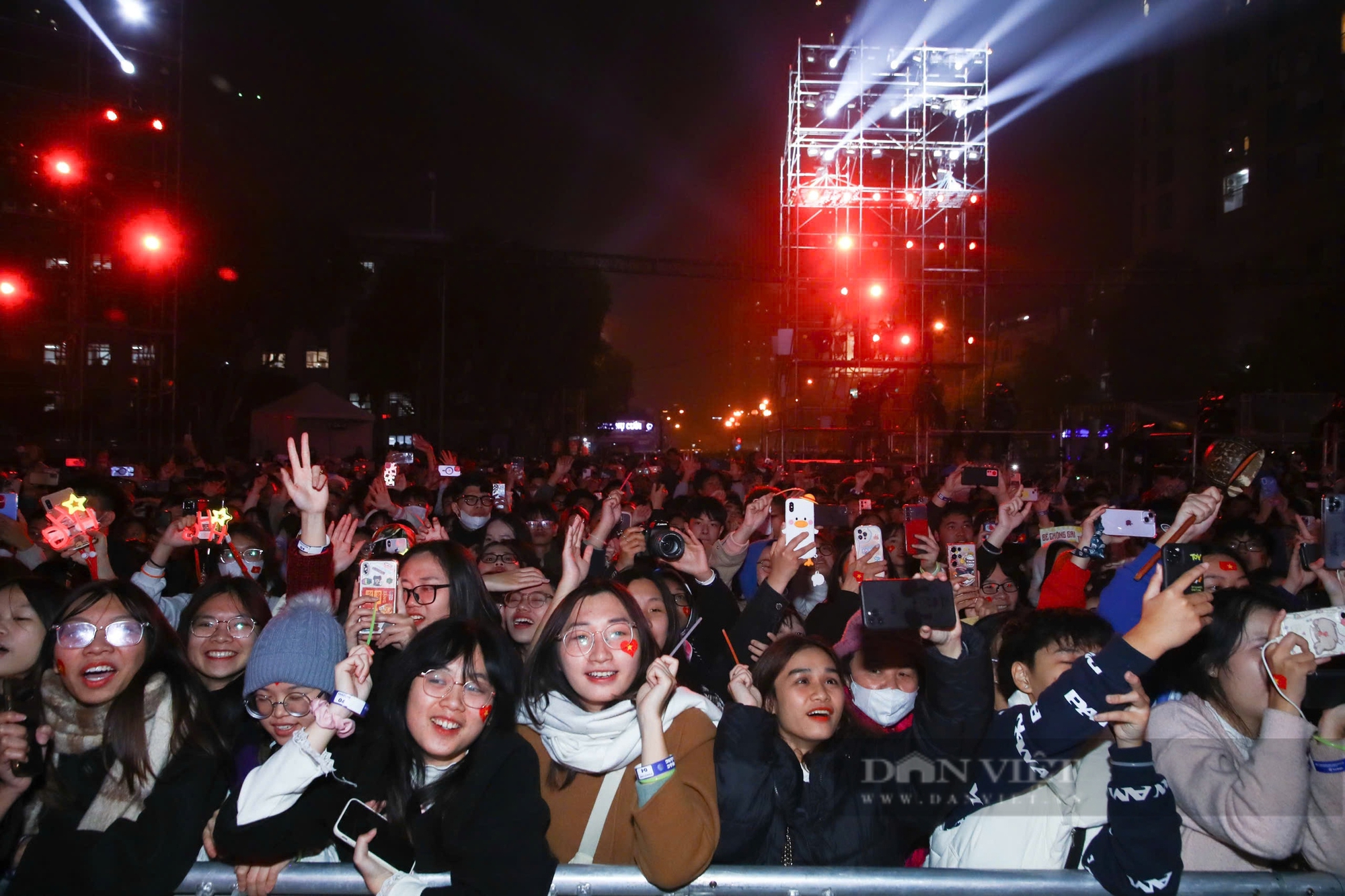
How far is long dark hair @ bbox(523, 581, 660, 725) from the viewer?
2717 millimetres

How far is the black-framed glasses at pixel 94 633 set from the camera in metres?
2.76

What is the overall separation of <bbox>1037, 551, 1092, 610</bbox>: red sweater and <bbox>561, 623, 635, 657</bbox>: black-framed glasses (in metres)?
2.43

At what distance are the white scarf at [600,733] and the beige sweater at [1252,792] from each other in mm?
1321

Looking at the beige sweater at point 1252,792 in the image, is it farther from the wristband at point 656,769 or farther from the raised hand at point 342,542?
the raised hand at point 342,542

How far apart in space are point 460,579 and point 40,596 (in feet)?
4.72

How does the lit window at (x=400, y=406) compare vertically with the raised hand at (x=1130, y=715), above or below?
above

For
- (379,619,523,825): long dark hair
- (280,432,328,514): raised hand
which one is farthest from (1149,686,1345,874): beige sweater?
A: (280,432,328,514): raised hand

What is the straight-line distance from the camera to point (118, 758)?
2564 mm

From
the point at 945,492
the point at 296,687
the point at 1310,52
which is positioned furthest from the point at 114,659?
the point at 1310,52

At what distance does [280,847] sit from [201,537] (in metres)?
3.10

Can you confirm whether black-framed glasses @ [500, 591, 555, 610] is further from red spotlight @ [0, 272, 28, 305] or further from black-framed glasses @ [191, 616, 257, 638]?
red spotlight @ [0, 272, 28, 305]

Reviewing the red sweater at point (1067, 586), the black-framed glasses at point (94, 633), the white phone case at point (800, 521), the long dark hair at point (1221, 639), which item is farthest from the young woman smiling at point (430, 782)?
the red sweater at point (1067, 586)

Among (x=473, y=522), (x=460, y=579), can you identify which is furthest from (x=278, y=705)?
(x=473, y=522)

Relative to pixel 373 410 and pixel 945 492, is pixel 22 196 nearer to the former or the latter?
pixel 945 492
